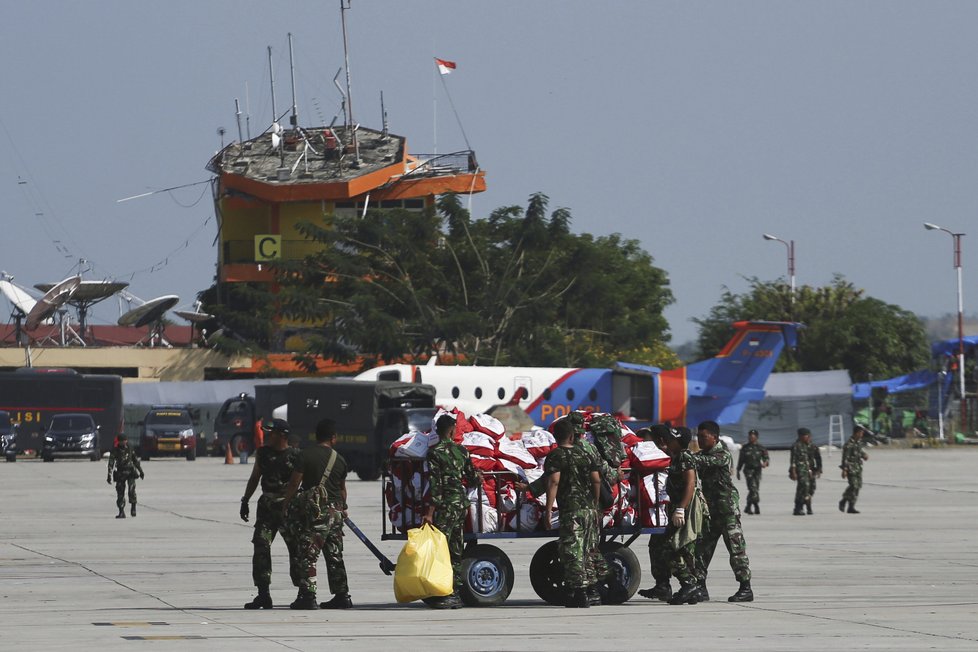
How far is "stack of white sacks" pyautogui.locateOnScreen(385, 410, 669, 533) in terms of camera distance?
47.8 feet

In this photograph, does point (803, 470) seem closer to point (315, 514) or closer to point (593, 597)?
point (593, 597)

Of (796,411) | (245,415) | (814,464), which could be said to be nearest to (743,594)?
(814,464)

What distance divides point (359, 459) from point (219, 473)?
5.17 metres

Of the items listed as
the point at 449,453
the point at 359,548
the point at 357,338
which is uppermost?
the point at 357,338

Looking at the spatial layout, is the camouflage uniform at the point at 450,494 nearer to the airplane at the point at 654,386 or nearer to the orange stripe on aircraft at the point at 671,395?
the airplane at the point at 654,386

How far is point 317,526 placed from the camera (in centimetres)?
1397

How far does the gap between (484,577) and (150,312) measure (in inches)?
3035

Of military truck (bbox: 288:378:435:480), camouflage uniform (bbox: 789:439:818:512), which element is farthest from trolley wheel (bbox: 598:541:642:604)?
military truck (bbox: 288:378:435:480)

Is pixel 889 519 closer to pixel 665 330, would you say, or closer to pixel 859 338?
pixel 859 338

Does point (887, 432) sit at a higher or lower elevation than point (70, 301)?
lower

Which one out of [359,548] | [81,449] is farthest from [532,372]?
[359,548]

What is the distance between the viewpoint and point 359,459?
43562 millimetres

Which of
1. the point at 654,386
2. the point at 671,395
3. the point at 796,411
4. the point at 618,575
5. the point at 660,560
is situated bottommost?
the point at 618,575

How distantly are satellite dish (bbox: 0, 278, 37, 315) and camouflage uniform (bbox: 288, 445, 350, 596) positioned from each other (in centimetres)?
7888
